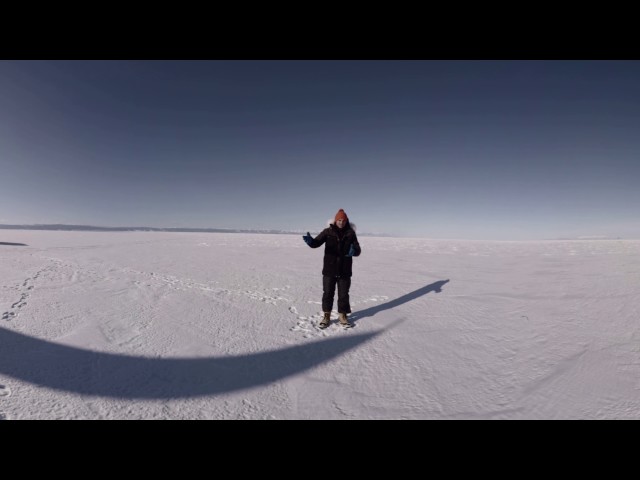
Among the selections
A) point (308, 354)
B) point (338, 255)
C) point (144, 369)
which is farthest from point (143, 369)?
point (338, 255)

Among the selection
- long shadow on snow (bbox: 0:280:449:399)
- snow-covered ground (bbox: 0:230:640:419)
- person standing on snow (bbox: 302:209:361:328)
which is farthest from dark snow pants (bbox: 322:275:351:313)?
long shadow on snow (bbox: 0:280:449:399)

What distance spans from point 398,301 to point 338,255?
2.56 m

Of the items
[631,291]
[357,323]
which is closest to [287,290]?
[357,323]

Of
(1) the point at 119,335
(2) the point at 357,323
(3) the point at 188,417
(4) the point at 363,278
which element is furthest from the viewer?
(4) the point at 363,278

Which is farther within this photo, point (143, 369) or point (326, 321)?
point (326, 321)

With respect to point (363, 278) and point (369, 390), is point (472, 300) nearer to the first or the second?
point (363, 278)

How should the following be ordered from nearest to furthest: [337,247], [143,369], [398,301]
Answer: [143,369]
[337,247]
[398,301]

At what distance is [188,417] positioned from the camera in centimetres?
216

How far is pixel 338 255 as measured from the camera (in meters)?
4.04

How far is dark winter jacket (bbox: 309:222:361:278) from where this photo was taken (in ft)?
13.2

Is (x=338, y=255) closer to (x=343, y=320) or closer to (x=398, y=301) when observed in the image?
(x=343, y=320)

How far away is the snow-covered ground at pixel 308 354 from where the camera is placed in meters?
2.33

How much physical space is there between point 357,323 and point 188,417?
2856 mm

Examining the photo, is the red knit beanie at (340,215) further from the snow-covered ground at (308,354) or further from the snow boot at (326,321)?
the snow-covered ground at (308,354)
